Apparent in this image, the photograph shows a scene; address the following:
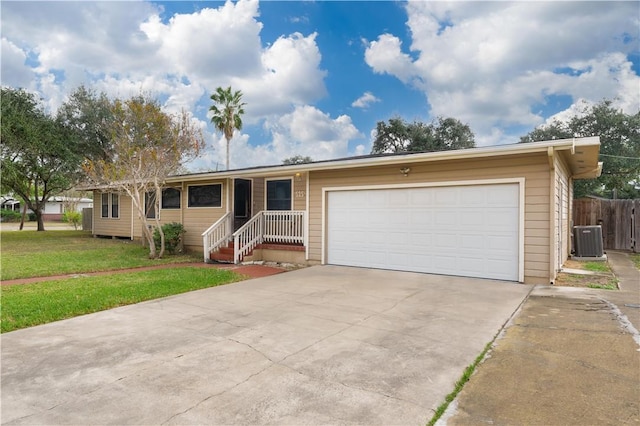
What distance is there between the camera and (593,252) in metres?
10.6

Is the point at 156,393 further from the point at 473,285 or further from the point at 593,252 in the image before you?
the point at 593,252

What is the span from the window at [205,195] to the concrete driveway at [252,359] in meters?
6.74

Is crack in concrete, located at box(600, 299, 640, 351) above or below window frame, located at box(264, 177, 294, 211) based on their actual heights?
below

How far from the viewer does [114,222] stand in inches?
651

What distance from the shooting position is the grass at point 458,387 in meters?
2.38

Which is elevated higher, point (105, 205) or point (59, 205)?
point (59, 205)

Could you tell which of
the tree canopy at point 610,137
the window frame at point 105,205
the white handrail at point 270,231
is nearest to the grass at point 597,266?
the white handrail at point 270,231

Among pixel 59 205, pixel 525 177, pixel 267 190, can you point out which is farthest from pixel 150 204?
pixel 59 205

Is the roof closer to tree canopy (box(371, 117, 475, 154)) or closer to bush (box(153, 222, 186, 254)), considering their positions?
bush (box(153, 222, 186, 254))

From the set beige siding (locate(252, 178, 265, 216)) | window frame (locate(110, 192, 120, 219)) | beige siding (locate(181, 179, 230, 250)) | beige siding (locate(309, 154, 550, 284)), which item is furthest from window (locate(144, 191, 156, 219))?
beige siding (locate(309, 154, 550, 284))

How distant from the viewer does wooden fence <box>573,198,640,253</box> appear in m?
12.7

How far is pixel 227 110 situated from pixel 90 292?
2291 centimetres

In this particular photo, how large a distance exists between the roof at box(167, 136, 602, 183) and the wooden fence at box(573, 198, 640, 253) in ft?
9.11

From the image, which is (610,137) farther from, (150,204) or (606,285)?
(150,204)
